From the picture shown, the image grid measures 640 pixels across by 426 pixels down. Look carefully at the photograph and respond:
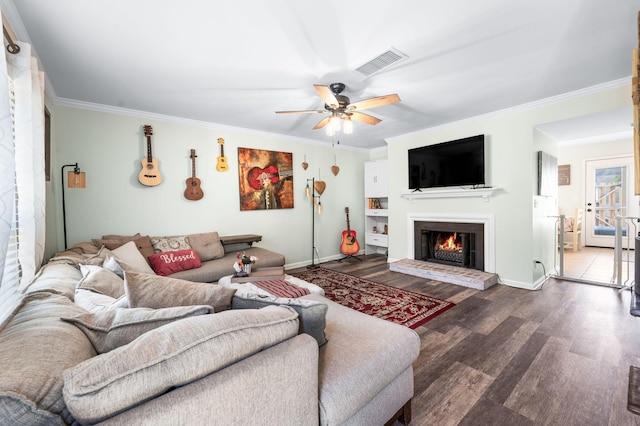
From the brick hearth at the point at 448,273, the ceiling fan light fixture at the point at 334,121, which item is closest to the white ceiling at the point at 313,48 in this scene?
the ceiling fan light fixture at the point at 334,121

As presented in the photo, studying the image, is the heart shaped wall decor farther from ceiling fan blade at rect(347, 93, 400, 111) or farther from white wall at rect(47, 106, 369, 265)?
ceiling fan blade at rect(347, 93, 400, 111)

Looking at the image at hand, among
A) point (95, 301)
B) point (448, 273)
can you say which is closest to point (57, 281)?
point (95, 301)

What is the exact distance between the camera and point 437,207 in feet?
14.6

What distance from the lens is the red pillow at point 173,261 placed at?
3049mm

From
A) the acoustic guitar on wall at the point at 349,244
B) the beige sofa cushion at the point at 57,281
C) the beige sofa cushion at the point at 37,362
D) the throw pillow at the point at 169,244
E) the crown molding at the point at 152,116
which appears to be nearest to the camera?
the beige sofa cushion at the point at 37,362

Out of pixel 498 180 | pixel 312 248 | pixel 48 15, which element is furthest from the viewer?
pixel 312 248

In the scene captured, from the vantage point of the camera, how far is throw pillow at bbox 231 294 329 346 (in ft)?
3.87

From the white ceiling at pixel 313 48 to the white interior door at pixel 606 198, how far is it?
14.4ft

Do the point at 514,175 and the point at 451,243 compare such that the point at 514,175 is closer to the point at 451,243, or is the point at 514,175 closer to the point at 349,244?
the point at 451,243

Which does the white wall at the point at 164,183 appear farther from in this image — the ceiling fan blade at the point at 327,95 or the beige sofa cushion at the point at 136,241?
the ceiling fan blade at the point at 327,95

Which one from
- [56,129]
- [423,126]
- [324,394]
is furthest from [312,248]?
[324,394]

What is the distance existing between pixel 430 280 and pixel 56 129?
5.00 metres

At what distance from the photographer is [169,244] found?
3422 mm

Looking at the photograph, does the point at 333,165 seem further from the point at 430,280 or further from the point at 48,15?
the point at 48,15
